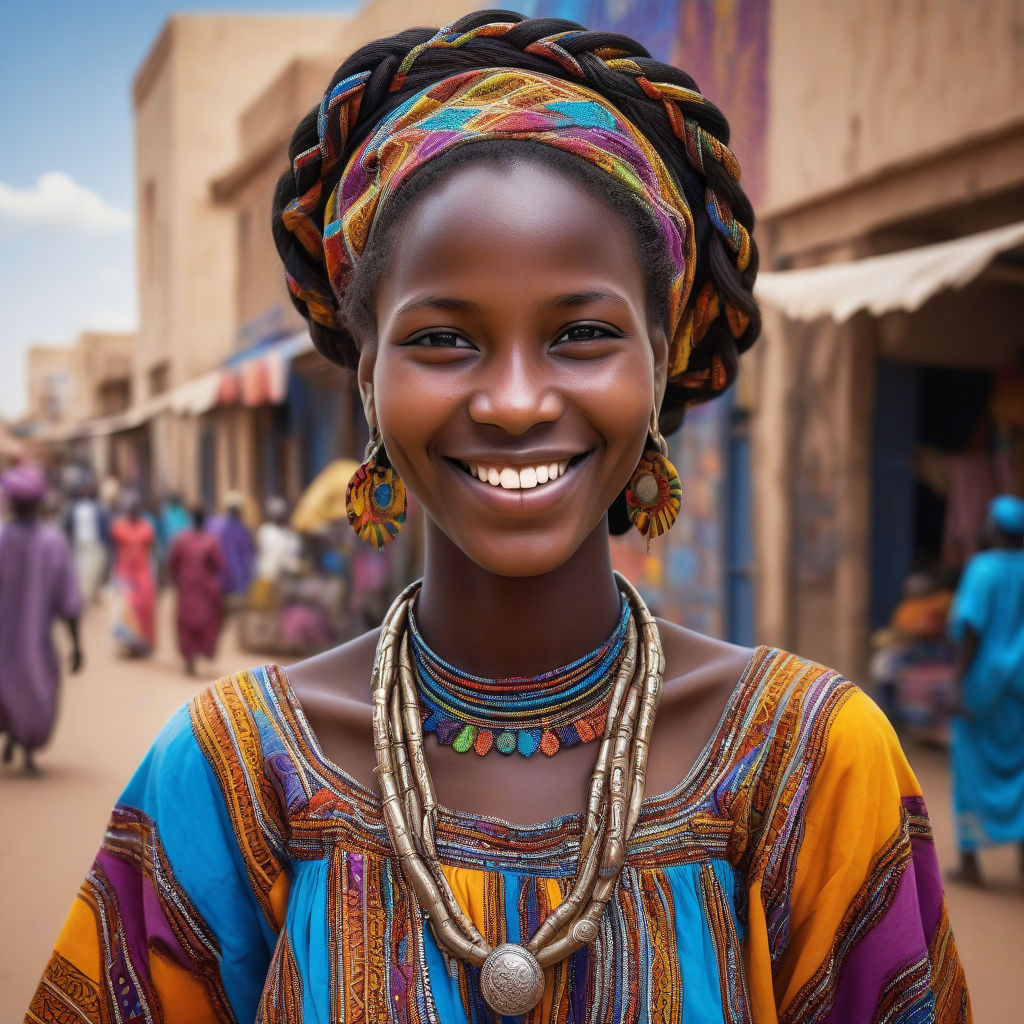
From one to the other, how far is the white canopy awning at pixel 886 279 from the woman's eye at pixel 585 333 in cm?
426

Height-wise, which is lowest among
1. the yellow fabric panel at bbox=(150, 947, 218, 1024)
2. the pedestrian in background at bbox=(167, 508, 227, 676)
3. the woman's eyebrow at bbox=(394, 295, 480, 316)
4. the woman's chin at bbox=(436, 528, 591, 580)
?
the pedestrian in background at bbox=(167, 508, 227, 676)

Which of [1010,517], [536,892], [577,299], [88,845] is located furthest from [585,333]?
[88,845]

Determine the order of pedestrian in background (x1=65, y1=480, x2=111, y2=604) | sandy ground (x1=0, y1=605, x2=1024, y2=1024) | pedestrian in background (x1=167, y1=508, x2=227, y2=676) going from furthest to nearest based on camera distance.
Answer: pedestrian in background (x1=65, y1=480, x2=111, y2=604) → pedestrian in background (x1=167, y1=508, x2=227, y2=676) → sandy ground (x1=0, y1=605, x2=1024, y2=1024)

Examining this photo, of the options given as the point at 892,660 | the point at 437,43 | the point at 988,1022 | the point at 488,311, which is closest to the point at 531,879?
the point at 488,311

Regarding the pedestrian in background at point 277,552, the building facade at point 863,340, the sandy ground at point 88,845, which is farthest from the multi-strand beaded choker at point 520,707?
the pedestrian in background at point 277,552

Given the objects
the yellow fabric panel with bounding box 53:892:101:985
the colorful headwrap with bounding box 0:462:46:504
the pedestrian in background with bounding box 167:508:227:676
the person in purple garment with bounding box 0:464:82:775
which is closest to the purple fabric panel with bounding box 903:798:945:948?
the yellow fabric panel with bounding box 53:892:101:985

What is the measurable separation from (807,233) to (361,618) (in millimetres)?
5890

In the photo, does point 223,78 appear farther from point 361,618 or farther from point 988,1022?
point 988,1022

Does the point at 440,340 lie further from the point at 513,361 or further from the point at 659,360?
the point at 659,360

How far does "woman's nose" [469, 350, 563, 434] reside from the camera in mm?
1281

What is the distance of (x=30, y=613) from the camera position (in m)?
7.50

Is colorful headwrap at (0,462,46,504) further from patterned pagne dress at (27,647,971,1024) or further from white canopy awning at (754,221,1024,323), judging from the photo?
patterned pagne dress at (27,647,971,1024)

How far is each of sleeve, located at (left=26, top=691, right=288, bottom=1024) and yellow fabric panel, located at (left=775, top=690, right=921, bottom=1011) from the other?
26.0 inches

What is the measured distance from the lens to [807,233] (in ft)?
24.9
